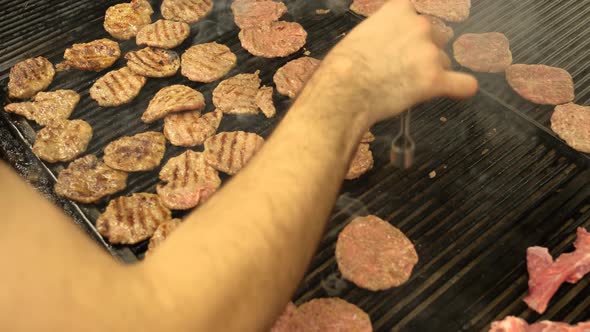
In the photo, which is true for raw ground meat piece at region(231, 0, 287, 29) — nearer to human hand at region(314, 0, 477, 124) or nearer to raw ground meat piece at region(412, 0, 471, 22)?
raw ground meat piece at region(412, 0, 471, 22)

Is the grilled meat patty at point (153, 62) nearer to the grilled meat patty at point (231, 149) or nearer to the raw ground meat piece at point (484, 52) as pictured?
the grilled meat patty at point (231, 149)

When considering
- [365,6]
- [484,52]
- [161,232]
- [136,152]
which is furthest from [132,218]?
[484,52]

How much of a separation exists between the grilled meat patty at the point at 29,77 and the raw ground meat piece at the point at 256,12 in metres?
1.27

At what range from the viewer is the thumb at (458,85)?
195cm

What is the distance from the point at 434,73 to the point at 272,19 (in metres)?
2.00

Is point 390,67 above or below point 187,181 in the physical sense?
above

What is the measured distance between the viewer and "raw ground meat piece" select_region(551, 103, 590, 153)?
291 centimetres

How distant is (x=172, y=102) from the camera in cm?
319

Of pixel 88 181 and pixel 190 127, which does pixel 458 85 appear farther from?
pixel 88 181

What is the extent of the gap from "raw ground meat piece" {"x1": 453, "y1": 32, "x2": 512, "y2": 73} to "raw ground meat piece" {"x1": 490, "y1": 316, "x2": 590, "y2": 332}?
1683 mm

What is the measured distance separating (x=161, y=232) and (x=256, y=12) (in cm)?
185

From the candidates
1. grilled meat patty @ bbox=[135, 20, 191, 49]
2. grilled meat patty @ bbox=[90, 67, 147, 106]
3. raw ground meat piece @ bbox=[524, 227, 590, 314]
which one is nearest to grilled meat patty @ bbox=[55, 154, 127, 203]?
grilled meat patty @ bbox=[90, 67, 147, 106]

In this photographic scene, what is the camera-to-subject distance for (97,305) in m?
1.29

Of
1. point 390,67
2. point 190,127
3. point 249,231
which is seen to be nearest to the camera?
point 249,231
